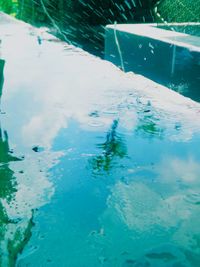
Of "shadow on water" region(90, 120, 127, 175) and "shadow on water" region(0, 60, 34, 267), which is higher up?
Answer: "shadow on water" region(90, 120, 127, 175)

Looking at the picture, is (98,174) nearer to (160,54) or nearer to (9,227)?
(9,227)

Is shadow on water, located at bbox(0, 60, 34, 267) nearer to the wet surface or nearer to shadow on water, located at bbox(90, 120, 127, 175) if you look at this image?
the wet surface

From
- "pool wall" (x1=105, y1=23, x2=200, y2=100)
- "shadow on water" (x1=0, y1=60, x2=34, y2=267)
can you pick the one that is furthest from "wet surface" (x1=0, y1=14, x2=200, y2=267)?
"pool wall" (x1=105, y1=23, x2=200, y2=100)

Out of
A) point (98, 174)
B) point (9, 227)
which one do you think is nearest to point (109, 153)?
point (98, 174)

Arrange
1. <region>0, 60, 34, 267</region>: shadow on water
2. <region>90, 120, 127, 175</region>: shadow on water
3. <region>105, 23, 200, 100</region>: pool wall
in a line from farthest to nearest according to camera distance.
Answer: <region>105, 23, 200, 100</region>: pool wall
<region>90, 120, 127, 175</region>: shadow on water
<region>0, 60, 34, 267</region>: shadow on water

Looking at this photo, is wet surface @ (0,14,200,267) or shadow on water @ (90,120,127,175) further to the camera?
shadow on water @ (90,120,127,175)

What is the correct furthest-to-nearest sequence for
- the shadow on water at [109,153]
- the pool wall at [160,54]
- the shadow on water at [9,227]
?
the pool wall at [160,54]
the shadow on water at [109,153]
the shadow on water at [9,227]

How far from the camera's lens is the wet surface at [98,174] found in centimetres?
122

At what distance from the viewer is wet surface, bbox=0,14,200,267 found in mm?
1220

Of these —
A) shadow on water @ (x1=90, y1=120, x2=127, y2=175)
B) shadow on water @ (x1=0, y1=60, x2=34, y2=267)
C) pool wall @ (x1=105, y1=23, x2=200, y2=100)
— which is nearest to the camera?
shadow on water @ (x1=0, y1=60, x2=34, y2=267)

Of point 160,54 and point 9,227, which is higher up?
point 160,54

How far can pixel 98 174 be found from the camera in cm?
176

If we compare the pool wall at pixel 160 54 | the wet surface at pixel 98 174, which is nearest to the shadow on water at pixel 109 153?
the wet surface at pixel 98 174

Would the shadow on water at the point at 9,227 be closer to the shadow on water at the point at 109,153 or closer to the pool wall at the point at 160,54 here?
the shadow on water at the point at 109,153
